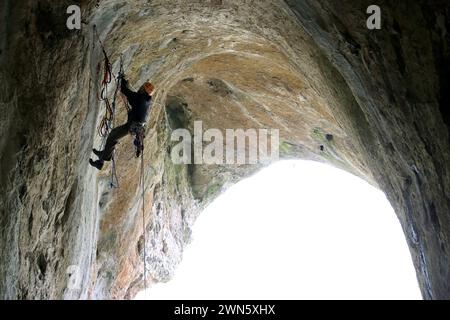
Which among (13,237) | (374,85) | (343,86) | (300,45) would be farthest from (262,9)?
(13,237)

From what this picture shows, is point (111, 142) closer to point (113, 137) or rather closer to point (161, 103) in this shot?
point (113, 137)

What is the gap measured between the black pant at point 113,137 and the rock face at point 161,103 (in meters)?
0.35

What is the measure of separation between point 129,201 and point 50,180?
5.21 m

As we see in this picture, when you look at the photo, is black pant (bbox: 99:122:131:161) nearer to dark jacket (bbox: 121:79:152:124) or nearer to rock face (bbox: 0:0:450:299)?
Result: dark jacket (bbox: 121:79:152:124)

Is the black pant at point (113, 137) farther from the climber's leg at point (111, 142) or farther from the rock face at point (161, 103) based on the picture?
the rock face at point (161, 103)

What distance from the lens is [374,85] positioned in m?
6.45

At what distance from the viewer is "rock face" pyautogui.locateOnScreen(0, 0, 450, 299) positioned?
550 centimetres

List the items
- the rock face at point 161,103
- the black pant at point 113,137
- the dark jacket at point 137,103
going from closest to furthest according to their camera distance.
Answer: the rock face at point 161,103, the dark jacket at point 137,103, the black pant at point 113,137

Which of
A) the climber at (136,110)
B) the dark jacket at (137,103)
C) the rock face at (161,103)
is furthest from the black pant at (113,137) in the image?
the rock face at (161,103)

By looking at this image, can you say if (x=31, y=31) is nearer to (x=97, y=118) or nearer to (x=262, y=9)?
(x=97, y=118)

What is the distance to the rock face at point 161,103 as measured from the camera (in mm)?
5500
